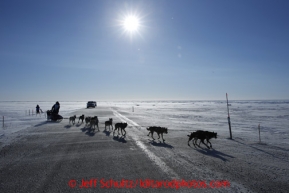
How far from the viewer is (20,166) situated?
245 inches

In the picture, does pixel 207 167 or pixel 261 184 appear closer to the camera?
pixel 261 184

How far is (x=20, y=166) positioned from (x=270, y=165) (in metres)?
9.11

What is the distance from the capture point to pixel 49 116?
2292 centimetres

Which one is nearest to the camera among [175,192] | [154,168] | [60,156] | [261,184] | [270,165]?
[175,192]

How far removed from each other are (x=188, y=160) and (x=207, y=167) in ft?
2.86

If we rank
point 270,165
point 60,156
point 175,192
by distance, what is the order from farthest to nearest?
point 60,156 → point 270,165 → point 175,192

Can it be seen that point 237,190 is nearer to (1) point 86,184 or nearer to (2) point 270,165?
(2) point 270,165

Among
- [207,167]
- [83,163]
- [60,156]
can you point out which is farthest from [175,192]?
[60,156]

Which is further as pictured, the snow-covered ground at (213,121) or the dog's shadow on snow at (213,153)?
the snow-covered ground at (213,121)

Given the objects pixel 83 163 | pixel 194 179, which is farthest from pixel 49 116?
pixel 194 179

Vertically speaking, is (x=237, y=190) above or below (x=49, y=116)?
below

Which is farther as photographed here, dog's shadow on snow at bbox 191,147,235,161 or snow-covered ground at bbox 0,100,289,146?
snow-covered ground at bbox 0,100,289,146

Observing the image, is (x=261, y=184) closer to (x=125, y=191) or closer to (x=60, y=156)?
(x=125, y=191)

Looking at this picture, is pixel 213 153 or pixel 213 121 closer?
pixel 213 153
